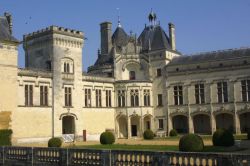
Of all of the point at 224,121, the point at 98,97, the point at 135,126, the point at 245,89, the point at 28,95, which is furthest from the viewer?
the point at 135,126

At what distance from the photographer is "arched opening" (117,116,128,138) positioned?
43125mm

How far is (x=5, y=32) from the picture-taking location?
33.5 m

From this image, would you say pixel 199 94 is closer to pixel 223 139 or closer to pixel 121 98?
pixel 121 98

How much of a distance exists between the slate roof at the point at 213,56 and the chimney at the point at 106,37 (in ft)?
27.5

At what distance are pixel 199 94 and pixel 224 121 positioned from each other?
3924 mm

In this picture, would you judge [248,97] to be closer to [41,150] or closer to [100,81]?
[100,81]

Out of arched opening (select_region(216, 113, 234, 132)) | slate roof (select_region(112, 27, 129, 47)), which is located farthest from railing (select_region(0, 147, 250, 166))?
slate roof (select_region(112, 27, 129, 47))

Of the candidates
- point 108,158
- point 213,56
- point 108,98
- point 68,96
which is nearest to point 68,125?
point 68,96

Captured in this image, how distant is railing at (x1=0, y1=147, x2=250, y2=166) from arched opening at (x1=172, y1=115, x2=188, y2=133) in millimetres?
28349

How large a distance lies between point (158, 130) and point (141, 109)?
3126 millimetres

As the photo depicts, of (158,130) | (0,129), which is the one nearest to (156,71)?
(158,130)

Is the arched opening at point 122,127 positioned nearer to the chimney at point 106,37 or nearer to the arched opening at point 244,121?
the chimney at point 106,37

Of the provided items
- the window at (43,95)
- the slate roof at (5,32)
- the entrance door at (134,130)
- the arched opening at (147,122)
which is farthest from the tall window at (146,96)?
the slate roof at (5,32)

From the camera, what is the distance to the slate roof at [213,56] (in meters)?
39.9
